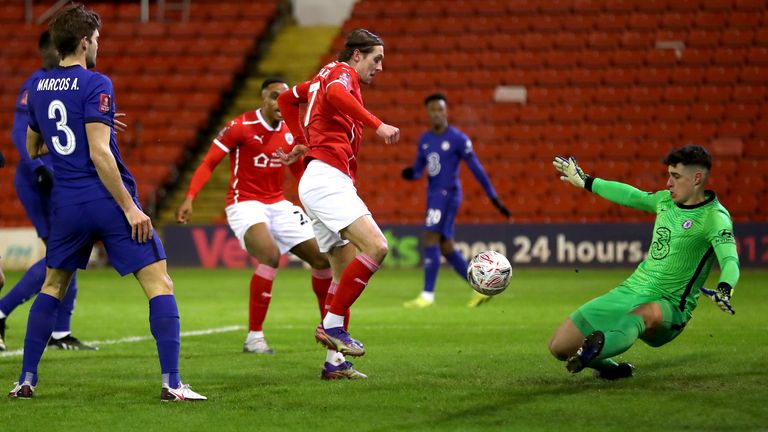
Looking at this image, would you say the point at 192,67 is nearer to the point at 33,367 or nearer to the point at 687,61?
the point at 687,61

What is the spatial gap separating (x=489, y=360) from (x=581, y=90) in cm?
1605

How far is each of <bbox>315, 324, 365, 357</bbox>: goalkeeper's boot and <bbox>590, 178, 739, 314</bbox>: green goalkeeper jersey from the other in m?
1.72

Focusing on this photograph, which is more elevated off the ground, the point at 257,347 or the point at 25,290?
the point at 25,290

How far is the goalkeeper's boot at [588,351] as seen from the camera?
599 centimetres

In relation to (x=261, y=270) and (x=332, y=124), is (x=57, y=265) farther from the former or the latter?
(x=261, y=270)

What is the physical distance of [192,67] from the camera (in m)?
25.6

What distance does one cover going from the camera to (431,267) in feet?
43.9

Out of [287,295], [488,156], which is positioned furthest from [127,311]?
[488,156]

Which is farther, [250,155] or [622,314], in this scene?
[250,155]

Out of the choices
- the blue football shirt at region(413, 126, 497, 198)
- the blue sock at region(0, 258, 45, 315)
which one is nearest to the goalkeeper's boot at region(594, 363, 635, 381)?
the blue sock at region(0, 258, 45, 315)

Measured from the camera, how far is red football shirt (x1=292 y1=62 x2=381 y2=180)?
22.1ft

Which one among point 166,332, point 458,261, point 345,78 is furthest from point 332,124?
point 458,261

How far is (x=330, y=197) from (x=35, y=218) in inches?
144

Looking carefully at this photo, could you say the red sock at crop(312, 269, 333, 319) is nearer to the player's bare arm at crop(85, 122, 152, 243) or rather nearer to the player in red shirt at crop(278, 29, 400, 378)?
the player in red shirt at crop(278, 29, 400, 378)
